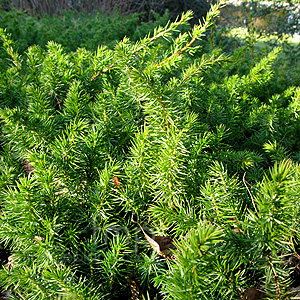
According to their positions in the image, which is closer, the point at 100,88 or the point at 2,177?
the point at 2,177

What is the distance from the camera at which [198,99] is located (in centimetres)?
128

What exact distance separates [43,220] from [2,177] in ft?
0.96

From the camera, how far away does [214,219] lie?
0.88m

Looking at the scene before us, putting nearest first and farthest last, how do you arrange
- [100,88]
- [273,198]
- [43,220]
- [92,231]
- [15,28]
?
[273,198]
[43,220]
[92,231]
[100,88]
[15,28]

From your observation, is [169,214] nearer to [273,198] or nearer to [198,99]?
[273,198]

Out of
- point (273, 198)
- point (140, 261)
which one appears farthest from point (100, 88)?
point (273, 198)

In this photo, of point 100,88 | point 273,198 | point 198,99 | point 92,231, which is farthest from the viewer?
point 100,88

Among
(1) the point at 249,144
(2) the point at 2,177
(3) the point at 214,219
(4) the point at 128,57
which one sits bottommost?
(1) the point at 249,144

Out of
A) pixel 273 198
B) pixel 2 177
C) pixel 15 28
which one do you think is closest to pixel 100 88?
pixel 2 177

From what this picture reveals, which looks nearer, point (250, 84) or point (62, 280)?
point (62, 280)

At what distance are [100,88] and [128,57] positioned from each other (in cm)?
48

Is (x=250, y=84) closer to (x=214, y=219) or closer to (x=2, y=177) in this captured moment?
(x=214, y=219)

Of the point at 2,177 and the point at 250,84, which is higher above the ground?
the point at 2,177

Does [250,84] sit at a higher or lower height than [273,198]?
lower
